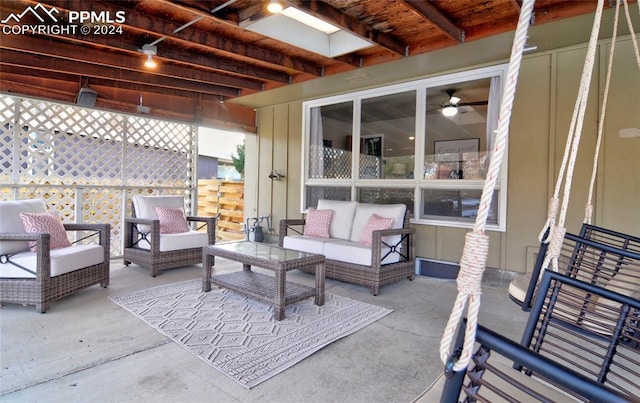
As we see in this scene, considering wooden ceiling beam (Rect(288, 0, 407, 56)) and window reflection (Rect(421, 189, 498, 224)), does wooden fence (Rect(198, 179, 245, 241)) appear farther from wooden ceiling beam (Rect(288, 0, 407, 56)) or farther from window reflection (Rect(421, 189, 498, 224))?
wooden ceiling beam (Rect(288, 0, 407, 56))

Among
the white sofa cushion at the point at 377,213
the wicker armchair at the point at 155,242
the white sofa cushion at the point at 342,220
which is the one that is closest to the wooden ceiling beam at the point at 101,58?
the wicker armchair at the point at 155,242

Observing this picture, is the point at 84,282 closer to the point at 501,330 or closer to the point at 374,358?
the point at 374,358

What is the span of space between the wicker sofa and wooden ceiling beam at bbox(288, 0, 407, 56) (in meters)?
1.76

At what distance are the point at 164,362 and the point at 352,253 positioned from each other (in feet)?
6.89

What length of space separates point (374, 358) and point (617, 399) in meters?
1.77

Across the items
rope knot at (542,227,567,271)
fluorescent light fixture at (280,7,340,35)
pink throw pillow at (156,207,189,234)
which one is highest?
fluorescent light fixture at (280,7,340,35)

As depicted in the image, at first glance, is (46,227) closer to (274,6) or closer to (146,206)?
(146,206)

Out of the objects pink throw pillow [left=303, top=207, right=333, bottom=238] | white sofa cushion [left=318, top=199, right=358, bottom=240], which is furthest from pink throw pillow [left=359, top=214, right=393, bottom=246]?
pink throw pillow [left=303, top=207, right=333, bottom=238]

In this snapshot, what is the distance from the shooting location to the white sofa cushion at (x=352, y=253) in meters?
3.61

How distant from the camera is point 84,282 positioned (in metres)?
3.19

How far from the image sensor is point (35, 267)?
9.21 feet

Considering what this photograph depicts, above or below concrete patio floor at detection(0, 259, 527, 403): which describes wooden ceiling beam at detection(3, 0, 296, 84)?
above

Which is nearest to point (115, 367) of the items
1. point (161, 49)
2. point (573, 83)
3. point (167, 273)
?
point (167, 273)

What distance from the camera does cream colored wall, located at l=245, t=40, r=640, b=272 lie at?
331 cm
